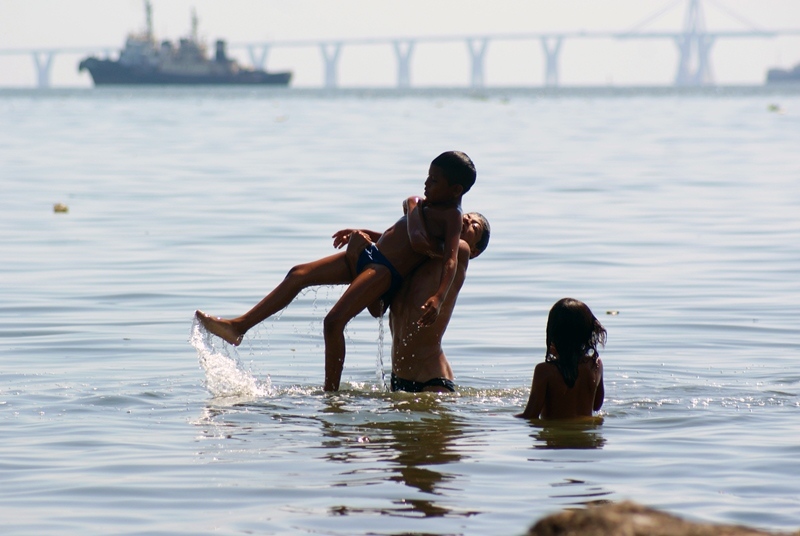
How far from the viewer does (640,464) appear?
582cm

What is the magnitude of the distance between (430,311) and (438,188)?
2.26 ft

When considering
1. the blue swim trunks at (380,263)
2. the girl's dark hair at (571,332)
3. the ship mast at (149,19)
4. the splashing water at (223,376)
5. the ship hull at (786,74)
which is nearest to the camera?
the girl's dark hair at (571,332)

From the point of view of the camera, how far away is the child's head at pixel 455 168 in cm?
668

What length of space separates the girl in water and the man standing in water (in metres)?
0.65

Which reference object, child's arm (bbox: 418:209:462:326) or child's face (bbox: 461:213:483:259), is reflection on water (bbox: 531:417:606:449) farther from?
child's face (bbox: 461:213:483:259)

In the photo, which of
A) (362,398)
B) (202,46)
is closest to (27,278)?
(362,398)

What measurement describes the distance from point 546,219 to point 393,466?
1125 centimetres

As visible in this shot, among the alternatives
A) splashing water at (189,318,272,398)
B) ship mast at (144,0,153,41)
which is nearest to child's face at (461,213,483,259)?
splashing water at (189,318,272,398)

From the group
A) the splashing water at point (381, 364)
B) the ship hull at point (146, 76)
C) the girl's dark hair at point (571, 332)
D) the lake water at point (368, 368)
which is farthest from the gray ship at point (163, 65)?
A: the girl's dark hair at point (571, 332)

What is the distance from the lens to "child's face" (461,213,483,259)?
23.2 feet

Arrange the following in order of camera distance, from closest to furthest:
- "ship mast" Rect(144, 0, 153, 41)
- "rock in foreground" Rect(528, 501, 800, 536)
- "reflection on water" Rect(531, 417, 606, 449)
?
"rock in foreground" Rect(528, 501, 800, 536)
"reflection on water" Rect(531, 417, 606, 449)
"ship mast" Rect(144, 0, 153, 41)

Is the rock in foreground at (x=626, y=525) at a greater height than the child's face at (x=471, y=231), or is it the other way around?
the child's face at (x=471, y=231)

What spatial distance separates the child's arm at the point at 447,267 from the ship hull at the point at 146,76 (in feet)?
390

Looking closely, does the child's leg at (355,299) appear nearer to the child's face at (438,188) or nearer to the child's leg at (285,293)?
the child's leg at (285,293)
